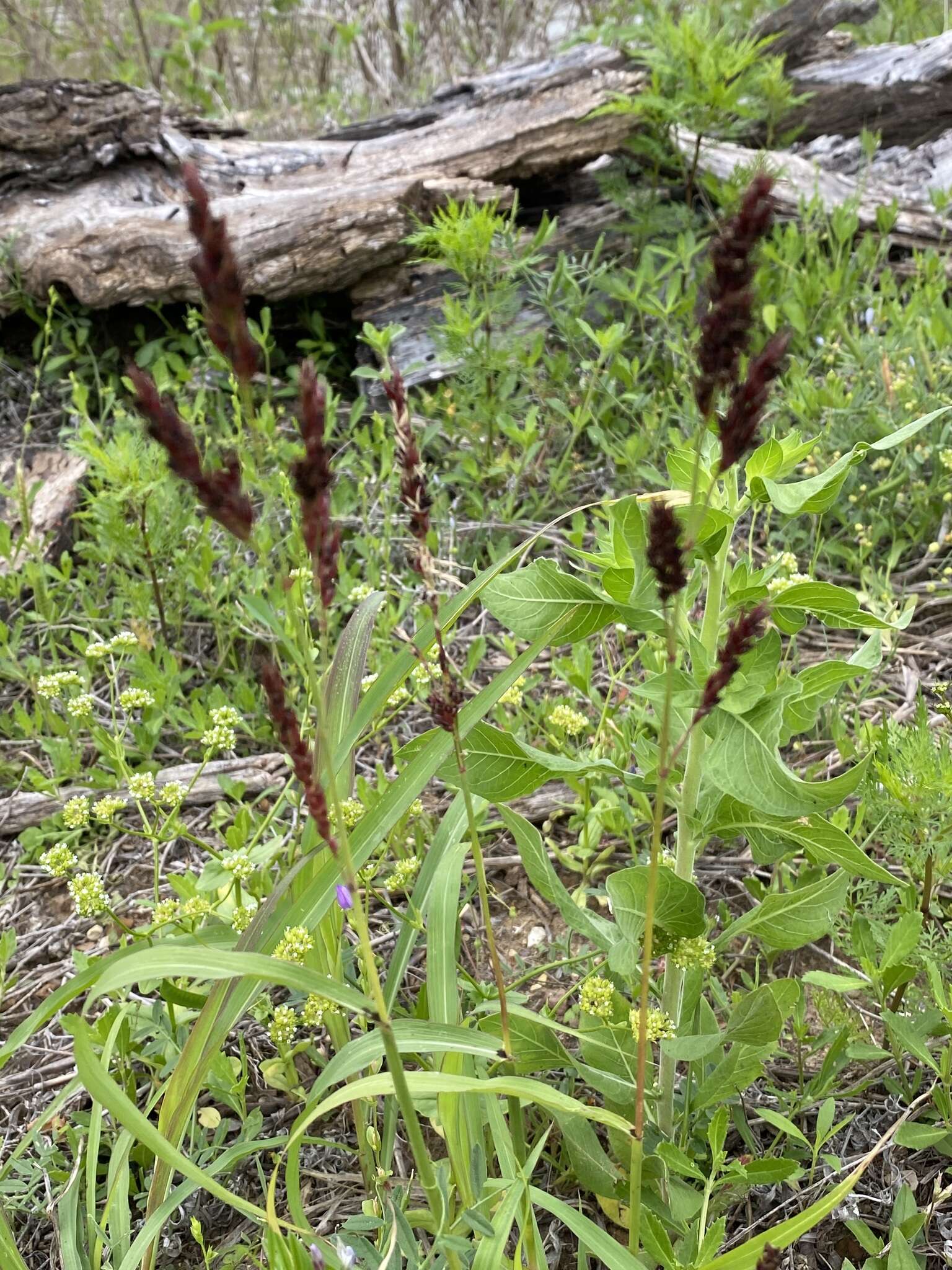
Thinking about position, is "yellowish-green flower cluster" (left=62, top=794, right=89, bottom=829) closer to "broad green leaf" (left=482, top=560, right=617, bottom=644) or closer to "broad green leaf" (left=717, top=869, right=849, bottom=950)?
"broad green leaf" (left=482, top=560, right=617, bottom=644)

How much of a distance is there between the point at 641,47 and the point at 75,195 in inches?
102

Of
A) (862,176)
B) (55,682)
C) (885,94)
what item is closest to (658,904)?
(55,682)

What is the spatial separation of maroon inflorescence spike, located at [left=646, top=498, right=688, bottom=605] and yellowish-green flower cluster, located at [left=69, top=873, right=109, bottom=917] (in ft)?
4.11

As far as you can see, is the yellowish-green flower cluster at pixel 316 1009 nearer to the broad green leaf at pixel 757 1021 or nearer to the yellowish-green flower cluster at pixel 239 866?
the yellowish-green flower cluster at pixel 239 866

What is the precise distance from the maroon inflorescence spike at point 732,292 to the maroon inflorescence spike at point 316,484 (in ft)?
0.98

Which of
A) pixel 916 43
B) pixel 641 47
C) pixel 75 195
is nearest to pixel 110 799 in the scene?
pixel 75 195

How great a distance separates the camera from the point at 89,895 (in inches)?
65.2

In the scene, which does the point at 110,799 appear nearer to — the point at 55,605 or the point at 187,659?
the point at 187,659

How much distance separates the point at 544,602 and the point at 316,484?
68 centimetres

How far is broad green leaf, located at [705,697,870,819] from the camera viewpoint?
1169mm

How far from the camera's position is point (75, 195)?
4.20m

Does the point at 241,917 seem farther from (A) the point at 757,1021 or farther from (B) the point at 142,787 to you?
(A) the point at 757,1021

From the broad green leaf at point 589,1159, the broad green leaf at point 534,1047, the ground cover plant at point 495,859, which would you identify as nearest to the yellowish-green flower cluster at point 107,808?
the ground cover plant at point 495,859

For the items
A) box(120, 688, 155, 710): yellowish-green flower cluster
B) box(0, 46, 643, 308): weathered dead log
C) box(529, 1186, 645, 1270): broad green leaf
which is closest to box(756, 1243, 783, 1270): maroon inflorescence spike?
box(529, 1186, 645, 1270): broad green leaf
